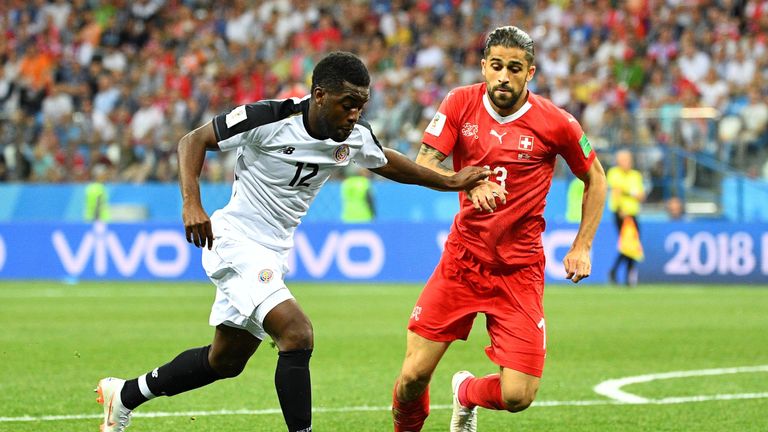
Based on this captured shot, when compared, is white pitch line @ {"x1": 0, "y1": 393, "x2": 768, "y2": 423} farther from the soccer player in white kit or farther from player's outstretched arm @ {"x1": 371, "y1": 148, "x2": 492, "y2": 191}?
player's outstretched arm @ {"x1": 371, "y1": 148, "x2": 492, "y2": 191}

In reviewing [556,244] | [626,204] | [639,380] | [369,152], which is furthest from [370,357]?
[626,204]

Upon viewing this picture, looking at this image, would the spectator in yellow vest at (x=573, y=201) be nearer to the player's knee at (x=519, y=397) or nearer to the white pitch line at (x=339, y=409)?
the white pitch line at (x=339, y=409)

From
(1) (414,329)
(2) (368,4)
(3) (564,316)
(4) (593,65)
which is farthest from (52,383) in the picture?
(2) (368,4)

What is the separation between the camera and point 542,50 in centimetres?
2319

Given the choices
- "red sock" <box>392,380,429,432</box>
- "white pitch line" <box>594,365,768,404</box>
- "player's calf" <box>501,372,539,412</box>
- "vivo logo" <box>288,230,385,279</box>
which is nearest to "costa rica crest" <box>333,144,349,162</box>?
"red sock" <box>392,380,429,432</box>

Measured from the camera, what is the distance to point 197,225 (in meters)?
5.56

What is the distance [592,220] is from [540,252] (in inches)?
12.8

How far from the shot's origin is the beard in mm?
6180

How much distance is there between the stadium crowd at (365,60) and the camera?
21.0 metres

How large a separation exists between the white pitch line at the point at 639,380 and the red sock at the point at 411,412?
7.09 feet

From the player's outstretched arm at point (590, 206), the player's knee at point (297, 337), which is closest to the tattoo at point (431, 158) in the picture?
the player's outstretched arm at point (590, 206)

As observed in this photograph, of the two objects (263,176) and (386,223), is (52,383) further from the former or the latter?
(386,223)

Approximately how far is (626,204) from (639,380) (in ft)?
31.1

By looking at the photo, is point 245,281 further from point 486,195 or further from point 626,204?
point 626,204
